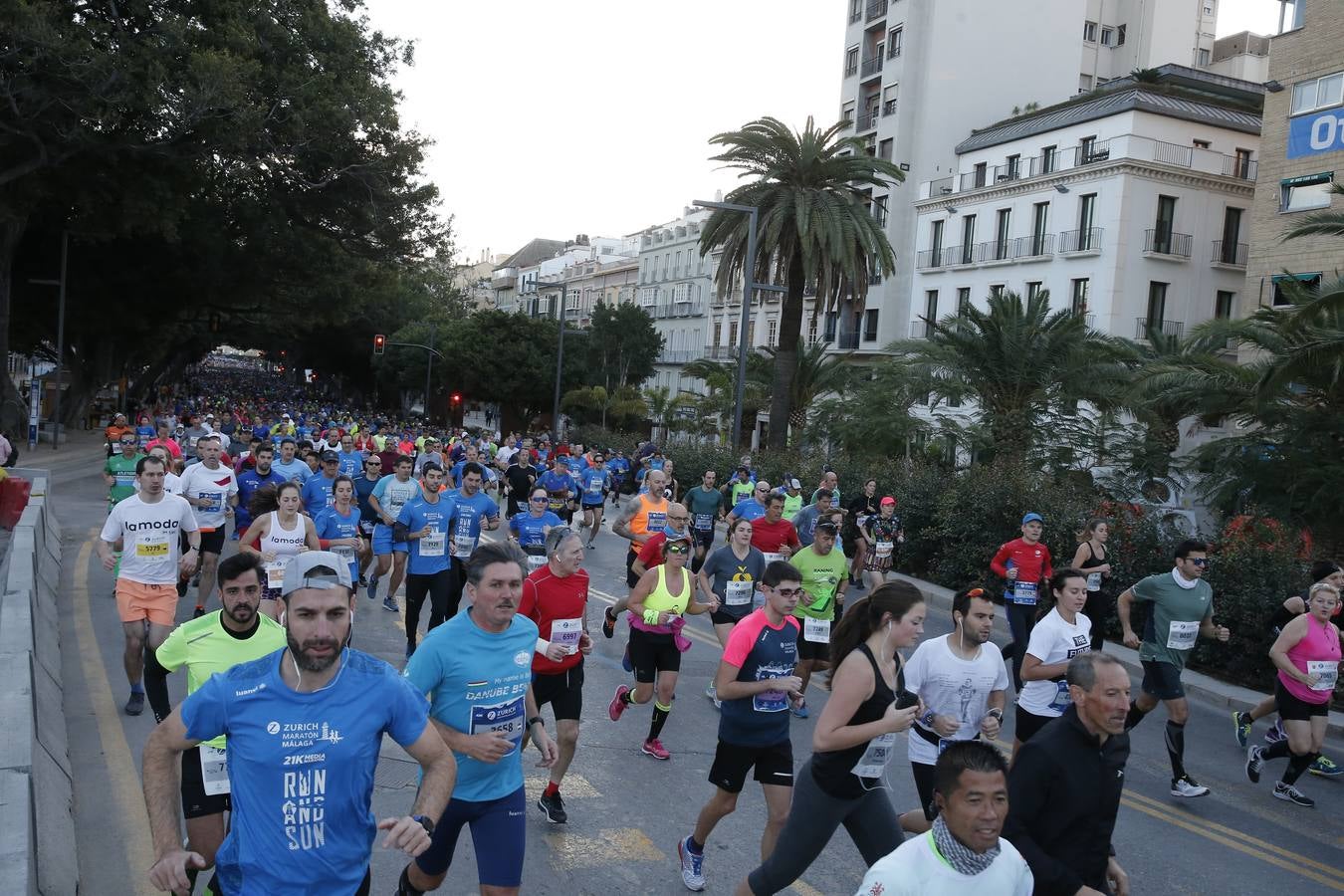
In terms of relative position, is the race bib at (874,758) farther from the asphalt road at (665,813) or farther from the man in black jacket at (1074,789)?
the asphalt road at (665,813)

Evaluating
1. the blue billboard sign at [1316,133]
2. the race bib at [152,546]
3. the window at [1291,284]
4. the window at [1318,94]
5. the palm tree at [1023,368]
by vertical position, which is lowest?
the race bib at [152,546]

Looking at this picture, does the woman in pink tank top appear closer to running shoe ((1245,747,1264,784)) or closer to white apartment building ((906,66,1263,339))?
running shoe ((1245,747,1264,784))

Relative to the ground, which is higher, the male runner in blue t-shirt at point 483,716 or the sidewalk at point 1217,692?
the male runner in blue t-shirt at point 483,716

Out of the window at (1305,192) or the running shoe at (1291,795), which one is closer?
the running shoe at (1291,795)

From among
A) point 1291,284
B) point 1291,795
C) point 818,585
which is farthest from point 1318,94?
point 818,585

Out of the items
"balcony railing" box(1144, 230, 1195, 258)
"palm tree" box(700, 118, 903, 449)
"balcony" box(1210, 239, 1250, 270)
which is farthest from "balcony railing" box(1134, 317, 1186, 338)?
"palm tree" box(700, 118, 903, 449)

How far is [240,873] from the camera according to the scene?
329 centimetres

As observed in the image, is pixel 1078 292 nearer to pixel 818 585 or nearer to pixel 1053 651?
pixel 818 585

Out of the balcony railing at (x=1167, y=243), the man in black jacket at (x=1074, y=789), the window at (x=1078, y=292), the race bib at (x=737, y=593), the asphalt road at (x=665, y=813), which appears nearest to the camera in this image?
the man in black jacket at (x=1074, y=789)

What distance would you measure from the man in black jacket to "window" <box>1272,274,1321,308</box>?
1490 cm

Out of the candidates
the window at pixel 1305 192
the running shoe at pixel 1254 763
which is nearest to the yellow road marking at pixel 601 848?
the running shoe at pixel 1254 763

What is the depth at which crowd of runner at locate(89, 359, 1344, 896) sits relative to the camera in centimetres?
327

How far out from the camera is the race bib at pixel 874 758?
466cm

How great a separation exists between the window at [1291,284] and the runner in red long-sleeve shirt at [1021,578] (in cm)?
852
